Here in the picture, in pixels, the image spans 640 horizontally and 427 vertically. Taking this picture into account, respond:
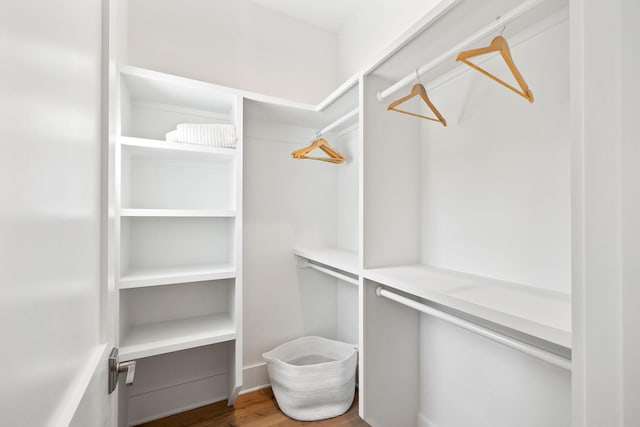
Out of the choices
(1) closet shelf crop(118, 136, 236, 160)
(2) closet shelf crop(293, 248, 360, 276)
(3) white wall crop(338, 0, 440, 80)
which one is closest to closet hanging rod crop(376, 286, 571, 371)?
(2) closet shelf crop(293, 248, 360, 276)

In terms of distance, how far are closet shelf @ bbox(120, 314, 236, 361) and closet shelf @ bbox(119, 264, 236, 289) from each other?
0.29 m

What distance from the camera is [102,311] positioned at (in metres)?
0.65

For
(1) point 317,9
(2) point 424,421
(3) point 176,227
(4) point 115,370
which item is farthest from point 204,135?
(2) point 424,421

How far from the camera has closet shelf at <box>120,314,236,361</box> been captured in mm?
1290

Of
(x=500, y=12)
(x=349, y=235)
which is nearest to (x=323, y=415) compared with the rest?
(x=349, y=235)

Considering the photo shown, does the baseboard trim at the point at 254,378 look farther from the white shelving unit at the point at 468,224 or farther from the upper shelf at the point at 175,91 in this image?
the upper shelf at the point at 175,91

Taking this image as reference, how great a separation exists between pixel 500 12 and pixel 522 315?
2.95 feet

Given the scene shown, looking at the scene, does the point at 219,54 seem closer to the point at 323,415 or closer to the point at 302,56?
the point at 302,56

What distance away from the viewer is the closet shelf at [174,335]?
129 centimetres

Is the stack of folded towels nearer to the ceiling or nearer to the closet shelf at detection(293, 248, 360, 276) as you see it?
the closet shelf at detection(293, 248, 360, 276)

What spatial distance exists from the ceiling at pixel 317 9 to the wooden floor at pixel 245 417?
2662mm

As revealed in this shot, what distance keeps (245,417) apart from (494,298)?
1.51 meters

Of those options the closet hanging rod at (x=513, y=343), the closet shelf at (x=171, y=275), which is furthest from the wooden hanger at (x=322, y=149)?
the closet hanging rod at (x=513, y=343)

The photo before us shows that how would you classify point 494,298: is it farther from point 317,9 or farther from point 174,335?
point 317,9
